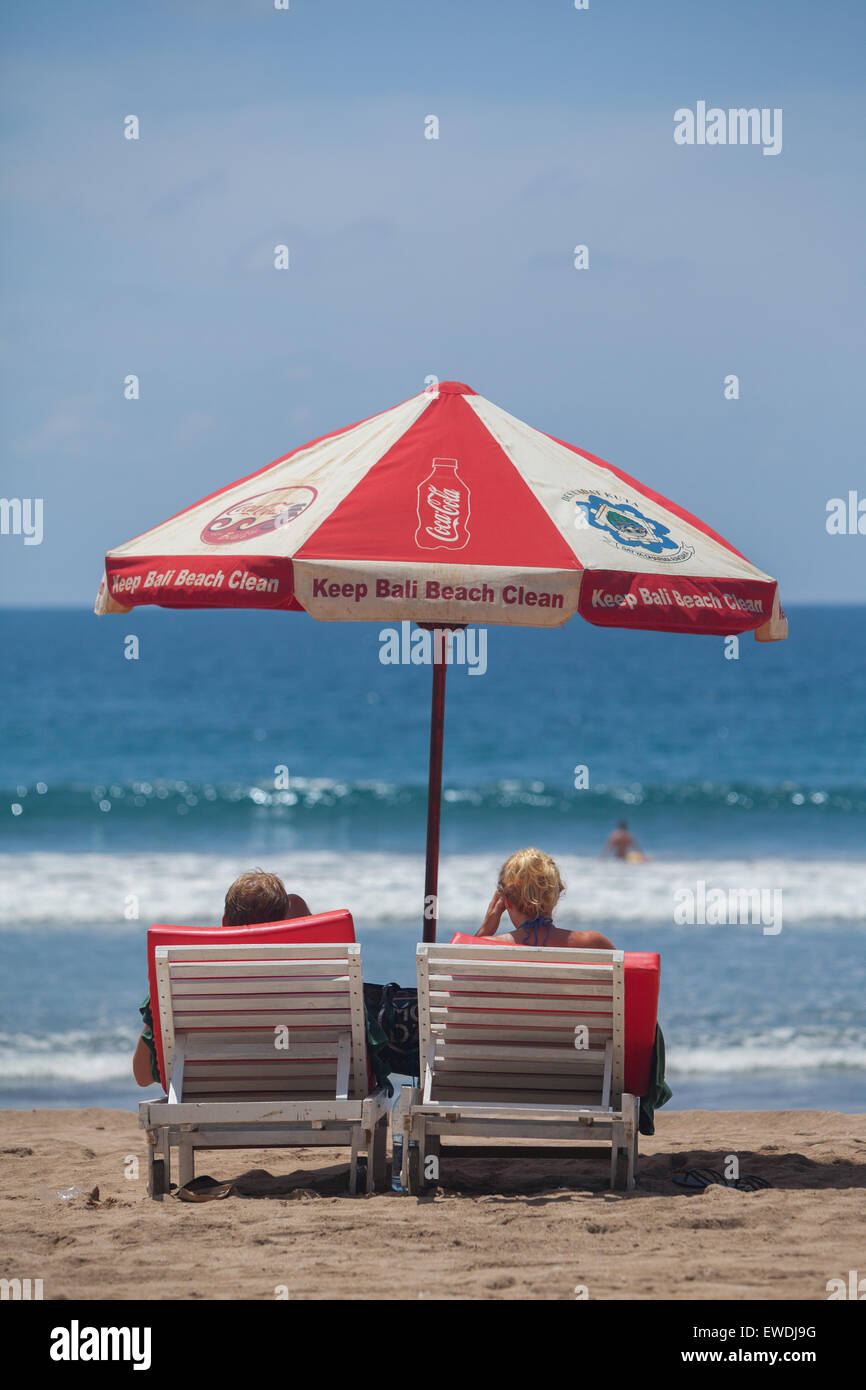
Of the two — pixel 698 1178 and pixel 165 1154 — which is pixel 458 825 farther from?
pixel 165 1154

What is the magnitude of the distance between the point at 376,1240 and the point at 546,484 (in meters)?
2.59

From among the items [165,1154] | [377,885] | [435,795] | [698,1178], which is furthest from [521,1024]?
[377,885]

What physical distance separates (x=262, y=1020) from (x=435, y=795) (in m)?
1.25

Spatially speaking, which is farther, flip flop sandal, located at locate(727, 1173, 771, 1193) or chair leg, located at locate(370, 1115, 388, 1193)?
flip flop sandal, located at locate(727, 1173, 771, 1193)

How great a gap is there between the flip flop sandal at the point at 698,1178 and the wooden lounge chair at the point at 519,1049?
361mm

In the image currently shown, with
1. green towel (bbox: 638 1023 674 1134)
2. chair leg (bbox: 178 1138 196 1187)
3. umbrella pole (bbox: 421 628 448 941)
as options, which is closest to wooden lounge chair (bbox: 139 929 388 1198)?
chair leg (bbox: 178 1138 196 1187)

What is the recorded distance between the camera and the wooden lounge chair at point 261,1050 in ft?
15.0

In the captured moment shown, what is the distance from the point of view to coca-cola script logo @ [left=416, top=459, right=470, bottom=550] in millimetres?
4602

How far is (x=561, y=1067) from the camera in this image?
4.75 metres

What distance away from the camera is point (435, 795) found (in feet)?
18.2

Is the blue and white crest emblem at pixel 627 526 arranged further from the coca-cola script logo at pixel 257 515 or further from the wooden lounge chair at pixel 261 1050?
the wooden lounge chair at pixel 261 1050

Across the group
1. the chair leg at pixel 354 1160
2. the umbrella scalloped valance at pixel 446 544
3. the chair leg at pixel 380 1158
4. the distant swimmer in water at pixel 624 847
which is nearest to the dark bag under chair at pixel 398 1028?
the chair leg at pixel 380 1158

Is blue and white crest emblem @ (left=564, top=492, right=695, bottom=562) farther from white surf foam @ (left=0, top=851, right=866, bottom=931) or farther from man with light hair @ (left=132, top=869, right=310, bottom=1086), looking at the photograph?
white surf foam @ (left=0, top=851, right=866, bottom=931)
